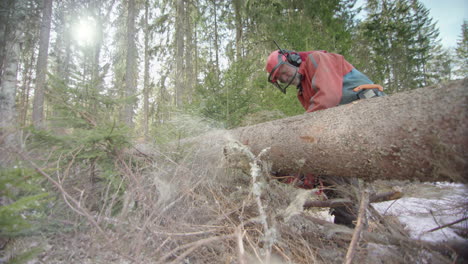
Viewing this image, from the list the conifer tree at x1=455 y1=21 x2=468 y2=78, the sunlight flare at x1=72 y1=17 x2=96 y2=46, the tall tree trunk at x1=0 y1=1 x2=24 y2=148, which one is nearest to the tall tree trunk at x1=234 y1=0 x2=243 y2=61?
the conifer tree at x1=455 y1=21 x2=468 y2=78

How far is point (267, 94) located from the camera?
5641 mm

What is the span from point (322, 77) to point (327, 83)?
0.09m

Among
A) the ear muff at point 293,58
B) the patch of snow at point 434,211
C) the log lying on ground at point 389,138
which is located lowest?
the patch of snow at point 434,211

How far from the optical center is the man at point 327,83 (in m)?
2.18

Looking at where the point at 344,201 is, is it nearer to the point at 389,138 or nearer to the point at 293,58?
the point at 389,138

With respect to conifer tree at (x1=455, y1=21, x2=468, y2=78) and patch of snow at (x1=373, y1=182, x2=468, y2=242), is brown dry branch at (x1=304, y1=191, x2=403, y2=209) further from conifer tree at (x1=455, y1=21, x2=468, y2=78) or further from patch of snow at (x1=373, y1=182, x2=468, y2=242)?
conifer tree at (x1=455, y1=21, x2=468, y2=78)

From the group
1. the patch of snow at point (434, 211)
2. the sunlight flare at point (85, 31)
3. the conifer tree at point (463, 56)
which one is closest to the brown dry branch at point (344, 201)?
the patch of snow at point (434, 211)

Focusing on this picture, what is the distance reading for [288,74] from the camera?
113 inches

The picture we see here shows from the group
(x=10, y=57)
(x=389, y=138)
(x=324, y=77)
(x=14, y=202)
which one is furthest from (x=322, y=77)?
(x=10, y=57)

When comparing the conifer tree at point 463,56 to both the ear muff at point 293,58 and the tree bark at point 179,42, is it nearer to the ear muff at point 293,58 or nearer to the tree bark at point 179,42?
the ear muff at point 293,58

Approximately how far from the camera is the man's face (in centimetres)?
281

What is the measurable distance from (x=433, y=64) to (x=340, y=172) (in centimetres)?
2337

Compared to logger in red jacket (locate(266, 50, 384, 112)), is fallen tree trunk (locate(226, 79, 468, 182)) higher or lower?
lower

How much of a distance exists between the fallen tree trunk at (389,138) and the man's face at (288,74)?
1056 mm
